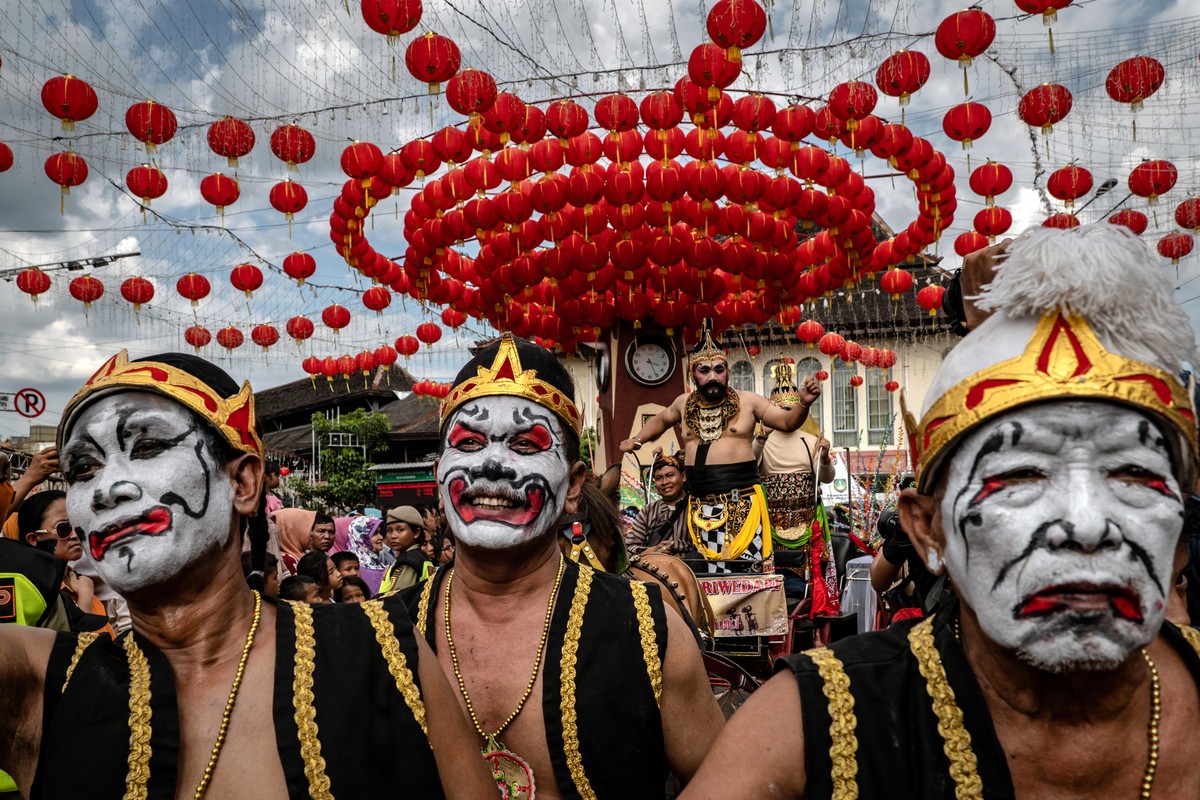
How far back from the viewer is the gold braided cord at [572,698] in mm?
2416

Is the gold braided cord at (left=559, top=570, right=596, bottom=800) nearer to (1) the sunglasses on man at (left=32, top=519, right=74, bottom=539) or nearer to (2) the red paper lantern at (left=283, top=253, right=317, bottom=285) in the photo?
(1) the sunglasses on man at (left=32, top=519, right=74, bottom=539)

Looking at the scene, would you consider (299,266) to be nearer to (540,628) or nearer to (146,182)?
(146,182)

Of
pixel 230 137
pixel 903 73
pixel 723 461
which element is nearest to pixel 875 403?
pixel 903 73

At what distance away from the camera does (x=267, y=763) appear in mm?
1837

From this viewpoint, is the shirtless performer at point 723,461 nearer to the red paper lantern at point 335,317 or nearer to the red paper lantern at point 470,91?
the red paper lantern at point 470,91

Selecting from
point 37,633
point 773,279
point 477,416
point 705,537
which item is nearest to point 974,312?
point 477,416

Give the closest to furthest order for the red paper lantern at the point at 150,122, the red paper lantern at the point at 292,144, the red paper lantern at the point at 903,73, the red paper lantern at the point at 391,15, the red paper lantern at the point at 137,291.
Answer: the red paper lantern at the point at 391,15
the red paper lantern at the point at 903,73
the red paper lantern at the point at 150,122
the red paper lantern at the point at 292,144
the red paper lantern at the point at 137,291

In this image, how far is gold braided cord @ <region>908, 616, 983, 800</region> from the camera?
1571 millimetres

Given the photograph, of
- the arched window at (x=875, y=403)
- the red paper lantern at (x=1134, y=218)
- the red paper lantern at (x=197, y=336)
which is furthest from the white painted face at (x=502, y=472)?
the arched window at (x=875, y=403)

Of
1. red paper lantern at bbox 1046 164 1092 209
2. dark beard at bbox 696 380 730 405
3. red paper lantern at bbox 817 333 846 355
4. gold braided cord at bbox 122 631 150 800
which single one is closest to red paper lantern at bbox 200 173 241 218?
dark beard at bbox 696 380 730 405

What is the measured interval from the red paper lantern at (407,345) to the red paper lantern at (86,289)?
675 cm

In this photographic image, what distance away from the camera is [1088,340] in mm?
1549

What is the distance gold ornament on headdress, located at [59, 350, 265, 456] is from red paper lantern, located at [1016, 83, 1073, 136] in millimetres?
10139

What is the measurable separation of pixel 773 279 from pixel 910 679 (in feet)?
46.2
